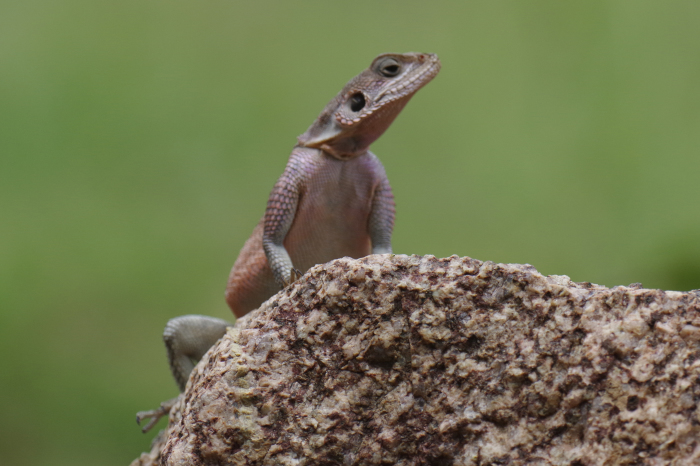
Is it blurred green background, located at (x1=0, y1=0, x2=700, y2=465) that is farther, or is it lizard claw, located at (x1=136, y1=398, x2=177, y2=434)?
blurred green background, located at (x1=0, y1=0, x2=700, y2=465)

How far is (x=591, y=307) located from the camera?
152 cm

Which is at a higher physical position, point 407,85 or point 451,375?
point 407,85

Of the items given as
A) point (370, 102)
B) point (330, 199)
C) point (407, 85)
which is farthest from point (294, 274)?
point (407, 85)

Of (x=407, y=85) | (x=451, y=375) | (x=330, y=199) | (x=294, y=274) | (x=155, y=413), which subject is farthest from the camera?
(x=155, y=413)

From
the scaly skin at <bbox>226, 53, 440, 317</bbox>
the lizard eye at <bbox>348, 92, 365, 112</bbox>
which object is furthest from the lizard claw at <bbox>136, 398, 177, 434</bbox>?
the lizard eye at <bbox>348, 92, 365, 112</bbox>

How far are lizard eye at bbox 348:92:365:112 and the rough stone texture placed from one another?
0.91m

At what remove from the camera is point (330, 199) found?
99.3 inches

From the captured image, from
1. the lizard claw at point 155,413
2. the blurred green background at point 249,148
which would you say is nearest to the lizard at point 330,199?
the lizard claw at point 155,413

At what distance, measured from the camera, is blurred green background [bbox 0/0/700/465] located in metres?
4.95

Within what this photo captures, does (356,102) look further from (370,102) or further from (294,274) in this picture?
(294,274)

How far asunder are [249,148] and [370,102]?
287 centimetres

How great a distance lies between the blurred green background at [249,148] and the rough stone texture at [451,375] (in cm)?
343

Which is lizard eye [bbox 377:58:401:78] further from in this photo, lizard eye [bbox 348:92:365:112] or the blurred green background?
the blurred green background

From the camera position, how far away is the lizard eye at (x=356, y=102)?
8.13 feet
